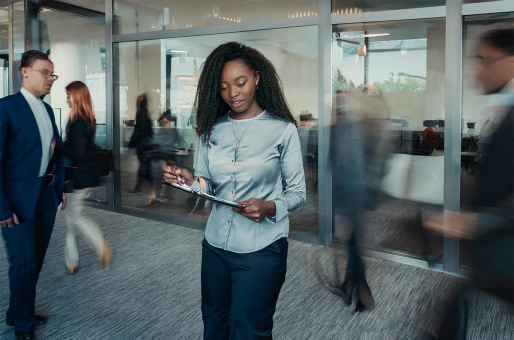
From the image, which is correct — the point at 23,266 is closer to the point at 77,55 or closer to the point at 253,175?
the point at 253,175

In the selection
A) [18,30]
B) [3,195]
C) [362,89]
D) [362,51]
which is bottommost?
[3,195]

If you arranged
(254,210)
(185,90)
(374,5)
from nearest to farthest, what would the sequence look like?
(254,210) → (374,5) → (185,90)

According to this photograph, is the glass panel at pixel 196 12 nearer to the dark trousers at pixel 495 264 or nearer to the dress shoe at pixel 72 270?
the dress shoe at pixel 72 270

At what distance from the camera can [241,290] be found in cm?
160

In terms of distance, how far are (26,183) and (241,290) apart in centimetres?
184

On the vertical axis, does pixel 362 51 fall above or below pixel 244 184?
above

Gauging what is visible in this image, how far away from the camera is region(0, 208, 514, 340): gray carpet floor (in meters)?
3.02

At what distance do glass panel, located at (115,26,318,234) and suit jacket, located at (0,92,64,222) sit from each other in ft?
7.49

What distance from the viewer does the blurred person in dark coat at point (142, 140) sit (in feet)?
20.8

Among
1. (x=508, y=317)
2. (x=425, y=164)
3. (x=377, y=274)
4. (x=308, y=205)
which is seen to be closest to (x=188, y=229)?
(x=308, y=205)

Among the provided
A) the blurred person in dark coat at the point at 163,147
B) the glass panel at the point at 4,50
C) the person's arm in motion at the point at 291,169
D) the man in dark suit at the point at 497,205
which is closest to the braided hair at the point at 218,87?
the person's arm in motion at the point at 291,169

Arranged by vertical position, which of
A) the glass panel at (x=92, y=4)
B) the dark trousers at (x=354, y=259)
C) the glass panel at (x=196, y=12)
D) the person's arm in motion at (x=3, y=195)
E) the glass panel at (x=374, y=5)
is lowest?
the dark trousers at (x=354, y=259)

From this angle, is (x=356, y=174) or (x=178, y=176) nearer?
(x=178, y=176)

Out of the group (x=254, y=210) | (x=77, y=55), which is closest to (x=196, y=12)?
(x=77, y=55)
